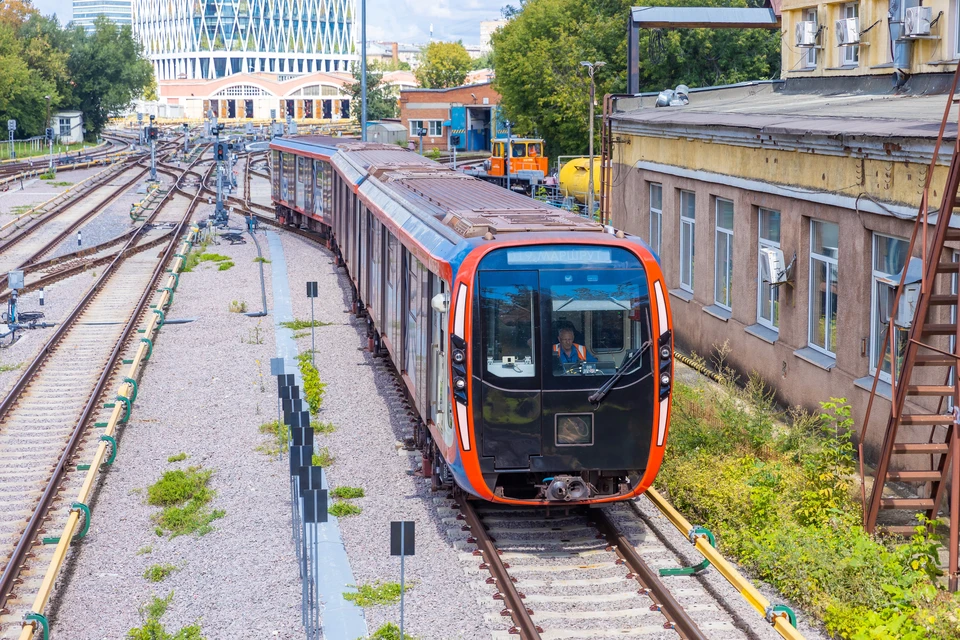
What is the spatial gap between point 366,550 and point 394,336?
→ 4.73 meters

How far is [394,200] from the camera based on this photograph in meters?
15.6

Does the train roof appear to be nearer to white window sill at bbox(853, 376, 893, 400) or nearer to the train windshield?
the train windshield

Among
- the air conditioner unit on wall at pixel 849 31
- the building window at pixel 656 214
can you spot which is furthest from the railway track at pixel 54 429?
the air conditioner unit on wall at pixel 849 31

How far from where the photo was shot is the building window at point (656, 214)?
2069 centimetres

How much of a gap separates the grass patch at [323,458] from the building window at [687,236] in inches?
309

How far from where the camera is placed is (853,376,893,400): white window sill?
12414mm

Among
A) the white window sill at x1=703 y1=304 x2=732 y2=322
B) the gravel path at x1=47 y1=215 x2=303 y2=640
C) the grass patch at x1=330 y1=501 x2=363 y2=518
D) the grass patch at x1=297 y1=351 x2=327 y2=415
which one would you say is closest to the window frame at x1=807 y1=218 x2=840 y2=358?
the white window sill at x1=703 y1=304 x2=732 y2=322

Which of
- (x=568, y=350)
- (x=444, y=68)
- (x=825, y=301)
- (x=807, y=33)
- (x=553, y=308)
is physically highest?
(x=444, y=68)

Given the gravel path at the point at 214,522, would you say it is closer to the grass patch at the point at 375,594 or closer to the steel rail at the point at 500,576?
the grass patch at the point at 375,594

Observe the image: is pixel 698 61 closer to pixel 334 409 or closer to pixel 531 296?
pixel 334 409

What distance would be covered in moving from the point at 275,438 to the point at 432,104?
65.9 meters

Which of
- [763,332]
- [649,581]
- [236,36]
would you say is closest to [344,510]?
[649,581]

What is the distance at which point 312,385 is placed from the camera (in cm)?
1638

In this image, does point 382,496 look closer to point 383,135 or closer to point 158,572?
point 158,572
